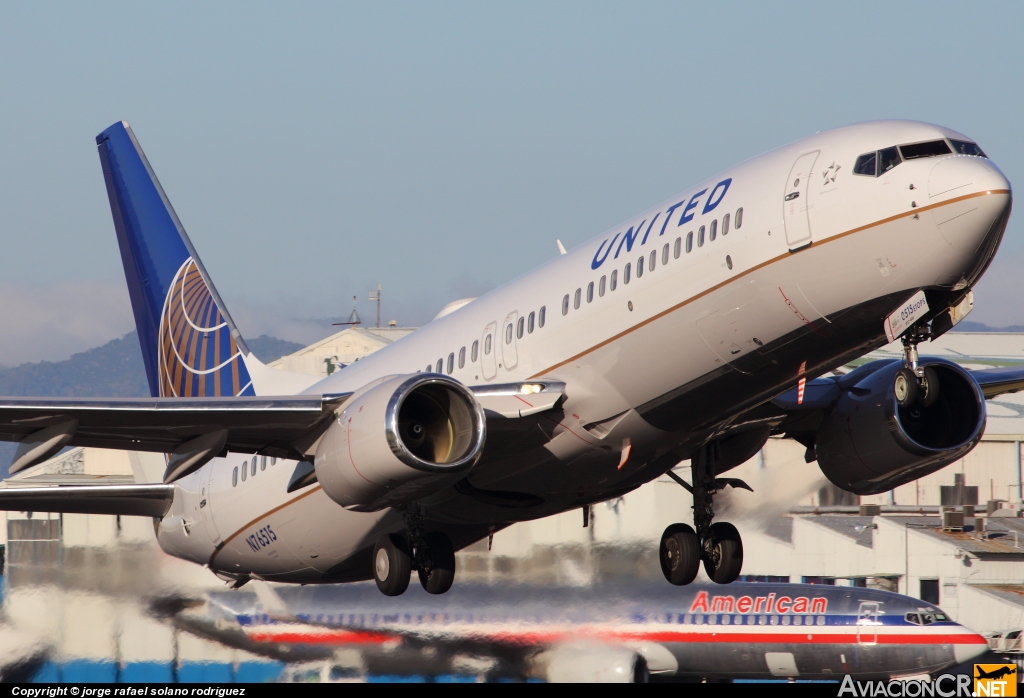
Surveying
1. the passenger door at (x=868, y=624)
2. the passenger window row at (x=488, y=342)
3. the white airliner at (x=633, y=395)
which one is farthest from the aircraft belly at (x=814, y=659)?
the passenger window row at (x=488, y=342)

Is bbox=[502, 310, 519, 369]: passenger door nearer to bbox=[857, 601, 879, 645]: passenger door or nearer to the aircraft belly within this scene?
the aircraft belly

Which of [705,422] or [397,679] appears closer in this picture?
[705,422]

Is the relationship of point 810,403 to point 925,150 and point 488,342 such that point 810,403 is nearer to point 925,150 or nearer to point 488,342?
point 488,342

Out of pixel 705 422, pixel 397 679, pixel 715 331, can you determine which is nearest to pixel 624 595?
pixel 397 679

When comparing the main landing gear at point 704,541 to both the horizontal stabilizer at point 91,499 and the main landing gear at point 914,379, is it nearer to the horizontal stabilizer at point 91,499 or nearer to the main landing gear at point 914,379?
the main landing gear at point 914,379

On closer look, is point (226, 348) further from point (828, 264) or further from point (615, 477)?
point (828, 264)

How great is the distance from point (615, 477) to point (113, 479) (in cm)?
4365

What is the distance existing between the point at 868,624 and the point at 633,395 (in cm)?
1948

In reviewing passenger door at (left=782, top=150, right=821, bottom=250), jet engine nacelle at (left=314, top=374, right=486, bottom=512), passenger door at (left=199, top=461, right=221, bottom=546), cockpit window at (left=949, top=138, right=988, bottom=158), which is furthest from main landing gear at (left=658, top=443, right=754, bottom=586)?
passenger door at (left=199, top=461, right=221, bottom=546)

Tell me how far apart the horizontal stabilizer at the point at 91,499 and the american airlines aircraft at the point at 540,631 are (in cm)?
314

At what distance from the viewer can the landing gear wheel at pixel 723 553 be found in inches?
873

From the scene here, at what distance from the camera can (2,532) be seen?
5200 centimetres

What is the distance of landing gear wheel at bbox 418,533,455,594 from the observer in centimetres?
2095

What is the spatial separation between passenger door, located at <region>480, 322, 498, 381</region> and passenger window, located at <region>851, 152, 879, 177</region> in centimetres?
652
